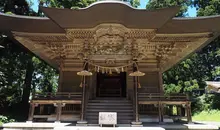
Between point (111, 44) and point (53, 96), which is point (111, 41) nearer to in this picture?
point (111, 44)

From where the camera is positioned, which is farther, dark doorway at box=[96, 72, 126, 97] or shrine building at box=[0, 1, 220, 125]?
dark doorway at box=[96, 72, 126, 97]

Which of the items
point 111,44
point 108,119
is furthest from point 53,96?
point 111,44

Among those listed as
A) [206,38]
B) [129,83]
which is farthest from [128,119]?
[206,38]

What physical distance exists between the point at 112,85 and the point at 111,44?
667 centimetres

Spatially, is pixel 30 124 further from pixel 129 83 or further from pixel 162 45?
pixel 162 45

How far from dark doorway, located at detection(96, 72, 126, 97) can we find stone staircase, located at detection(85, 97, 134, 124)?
11.8ft

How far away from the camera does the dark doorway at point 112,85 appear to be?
1456cm

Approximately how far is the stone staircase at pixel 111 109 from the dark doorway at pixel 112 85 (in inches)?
141

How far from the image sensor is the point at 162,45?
9.82m

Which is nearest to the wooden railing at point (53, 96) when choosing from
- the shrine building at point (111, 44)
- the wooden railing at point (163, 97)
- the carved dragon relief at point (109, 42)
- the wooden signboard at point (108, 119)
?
the shrine building at point (111, 44)

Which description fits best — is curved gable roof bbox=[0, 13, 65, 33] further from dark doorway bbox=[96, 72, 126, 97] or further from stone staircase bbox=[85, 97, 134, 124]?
dark doorway bbox=[96, 72, 126, 97]

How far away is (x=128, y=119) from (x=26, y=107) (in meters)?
11.5

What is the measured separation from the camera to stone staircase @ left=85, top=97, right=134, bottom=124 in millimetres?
9516

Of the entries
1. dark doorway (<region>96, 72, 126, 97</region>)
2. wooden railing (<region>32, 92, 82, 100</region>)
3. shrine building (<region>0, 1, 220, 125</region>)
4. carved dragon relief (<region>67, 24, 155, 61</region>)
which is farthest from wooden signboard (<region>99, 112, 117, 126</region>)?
dark doorway (<region>96, 72, 126, 97</region>)
